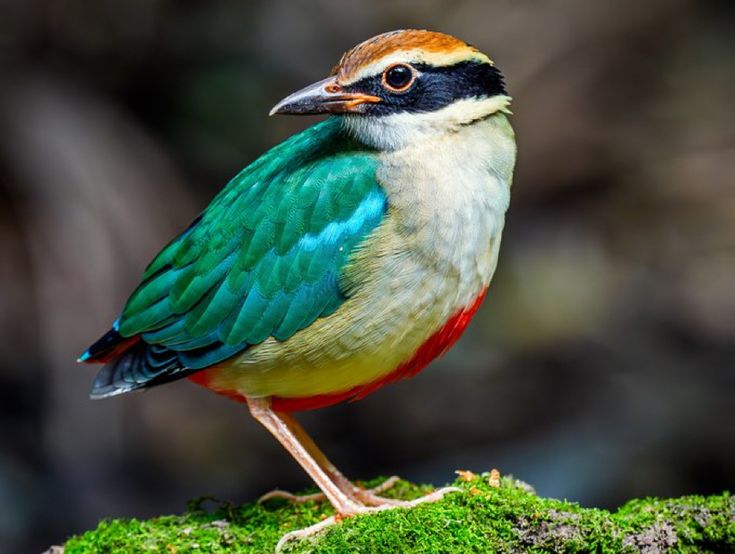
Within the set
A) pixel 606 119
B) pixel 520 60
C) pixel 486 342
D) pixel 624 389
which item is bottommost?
pixel 624 389

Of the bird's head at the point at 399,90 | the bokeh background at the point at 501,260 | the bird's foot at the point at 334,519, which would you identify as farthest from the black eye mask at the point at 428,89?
the bokeh background at the point at 501,260

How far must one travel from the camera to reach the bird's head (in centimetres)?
474

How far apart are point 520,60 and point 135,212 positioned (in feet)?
11.0

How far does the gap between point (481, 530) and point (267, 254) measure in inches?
57.5

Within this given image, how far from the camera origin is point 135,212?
29.1 ft

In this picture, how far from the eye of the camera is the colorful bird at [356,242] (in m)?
4.71

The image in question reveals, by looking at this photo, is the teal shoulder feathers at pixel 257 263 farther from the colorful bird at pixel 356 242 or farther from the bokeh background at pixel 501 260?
the bokeh background at pixel 501 260

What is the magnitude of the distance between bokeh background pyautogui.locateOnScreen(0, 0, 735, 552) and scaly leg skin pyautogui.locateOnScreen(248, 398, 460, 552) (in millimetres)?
3347

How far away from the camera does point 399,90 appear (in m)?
4.78

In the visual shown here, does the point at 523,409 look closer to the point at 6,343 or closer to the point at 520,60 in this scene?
the point at 520,60

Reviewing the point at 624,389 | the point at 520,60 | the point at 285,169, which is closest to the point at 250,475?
the point at 624,389

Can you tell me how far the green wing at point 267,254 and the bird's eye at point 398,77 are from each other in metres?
0.30

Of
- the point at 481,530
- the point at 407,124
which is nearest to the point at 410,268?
the point at 407,124

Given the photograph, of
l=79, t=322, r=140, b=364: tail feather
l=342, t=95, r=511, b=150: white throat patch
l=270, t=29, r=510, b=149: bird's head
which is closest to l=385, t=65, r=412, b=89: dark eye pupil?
l=270, t=29, r=510, b=149: bird's head
